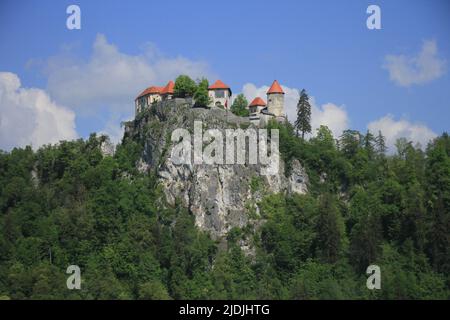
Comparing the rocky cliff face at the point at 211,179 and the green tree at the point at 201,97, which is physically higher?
the green tree at the point at 201,97

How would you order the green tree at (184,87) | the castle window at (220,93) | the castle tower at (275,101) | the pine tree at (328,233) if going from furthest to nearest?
the castle window at (220,93) → the castle tower at (275,101) → the green tree at (184,87) → the pine tree at (328,233)

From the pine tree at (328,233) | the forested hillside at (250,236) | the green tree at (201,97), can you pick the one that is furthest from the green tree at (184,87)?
the pine tree at (328,233)

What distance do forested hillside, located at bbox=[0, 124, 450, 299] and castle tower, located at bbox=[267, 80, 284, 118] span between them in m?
Answer: 2.36

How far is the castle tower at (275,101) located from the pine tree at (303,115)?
1613 millimetres

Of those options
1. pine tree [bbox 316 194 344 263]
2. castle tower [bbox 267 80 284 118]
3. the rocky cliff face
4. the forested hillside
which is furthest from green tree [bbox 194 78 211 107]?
pine tree [bbox 316 194 344 263]

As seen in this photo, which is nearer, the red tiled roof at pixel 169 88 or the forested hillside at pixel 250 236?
the forested hillside at pixel 250 236

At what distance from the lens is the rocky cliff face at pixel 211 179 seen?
3305 inches

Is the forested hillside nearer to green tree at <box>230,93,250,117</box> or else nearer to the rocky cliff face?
the rocky cliff face

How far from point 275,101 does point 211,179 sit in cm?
1090

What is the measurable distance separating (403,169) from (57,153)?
1236 inches

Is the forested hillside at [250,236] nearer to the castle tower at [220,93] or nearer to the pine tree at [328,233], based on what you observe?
the pine tree at [328,233]

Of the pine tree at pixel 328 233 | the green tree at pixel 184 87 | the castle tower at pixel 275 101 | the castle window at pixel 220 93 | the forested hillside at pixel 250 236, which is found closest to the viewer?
the forested hillside at pixel 250 236
